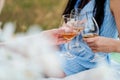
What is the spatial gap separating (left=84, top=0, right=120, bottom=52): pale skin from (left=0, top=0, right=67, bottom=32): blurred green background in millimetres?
2446

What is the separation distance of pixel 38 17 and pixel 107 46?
9.42ft

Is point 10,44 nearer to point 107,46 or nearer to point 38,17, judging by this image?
point 107,46

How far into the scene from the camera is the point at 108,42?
1701mm

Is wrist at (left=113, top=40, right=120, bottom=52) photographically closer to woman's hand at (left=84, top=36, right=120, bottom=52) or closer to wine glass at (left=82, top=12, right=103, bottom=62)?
woman's hand at (left=84, top=36, right=120, bottom=52)

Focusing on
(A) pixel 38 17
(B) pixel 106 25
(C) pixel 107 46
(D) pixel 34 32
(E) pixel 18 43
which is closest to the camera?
(D) pixel 34 32

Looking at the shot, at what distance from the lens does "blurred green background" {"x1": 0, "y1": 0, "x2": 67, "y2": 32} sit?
428 cm

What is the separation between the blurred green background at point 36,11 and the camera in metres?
4.28

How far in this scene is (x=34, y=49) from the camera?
928 millimetres

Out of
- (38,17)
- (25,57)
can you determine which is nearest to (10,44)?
(25,57)

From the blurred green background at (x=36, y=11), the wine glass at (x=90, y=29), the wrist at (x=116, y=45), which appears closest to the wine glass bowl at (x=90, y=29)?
the wine glass at (x=90, y=29)

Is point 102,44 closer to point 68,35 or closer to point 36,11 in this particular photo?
point 68,35

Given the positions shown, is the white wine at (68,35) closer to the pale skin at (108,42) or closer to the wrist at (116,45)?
the pale skin at (108,42)

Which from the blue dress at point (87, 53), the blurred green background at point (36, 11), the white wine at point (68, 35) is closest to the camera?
the white wine at point (68, 35)

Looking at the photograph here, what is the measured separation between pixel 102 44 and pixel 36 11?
9.68 ft
